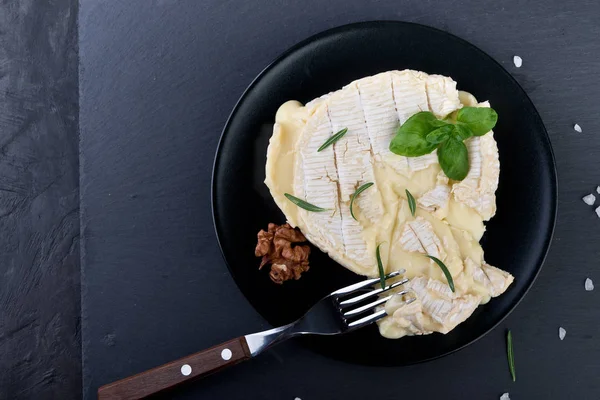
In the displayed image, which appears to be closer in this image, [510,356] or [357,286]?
[357,286]

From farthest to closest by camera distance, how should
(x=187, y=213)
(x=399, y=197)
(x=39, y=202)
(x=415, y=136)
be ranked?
(x=39, y=202) < (x=187, y=213) < (x=399, y=197) < (x=415, y=136)

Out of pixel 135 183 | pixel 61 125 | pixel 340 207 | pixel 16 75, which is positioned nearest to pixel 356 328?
pixel 340 207

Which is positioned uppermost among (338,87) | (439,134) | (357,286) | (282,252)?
(338,87)

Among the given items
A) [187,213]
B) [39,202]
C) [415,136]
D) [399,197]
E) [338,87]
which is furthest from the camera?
[39,202]

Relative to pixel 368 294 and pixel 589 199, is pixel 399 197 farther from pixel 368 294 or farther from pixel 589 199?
pixel 589 199

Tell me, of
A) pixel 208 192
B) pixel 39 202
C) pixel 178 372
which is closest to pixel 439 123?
pixel 208 192

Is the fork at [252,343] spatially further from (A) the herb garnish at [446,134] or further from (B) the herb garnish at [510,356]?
(B) the herb garnish at [510,356]

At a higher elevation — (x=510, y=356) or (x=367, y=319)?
(x=367, y=319)

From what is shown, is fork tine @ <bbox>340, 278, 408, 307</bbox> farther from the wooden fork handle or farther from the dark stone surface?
the dark stone surface
